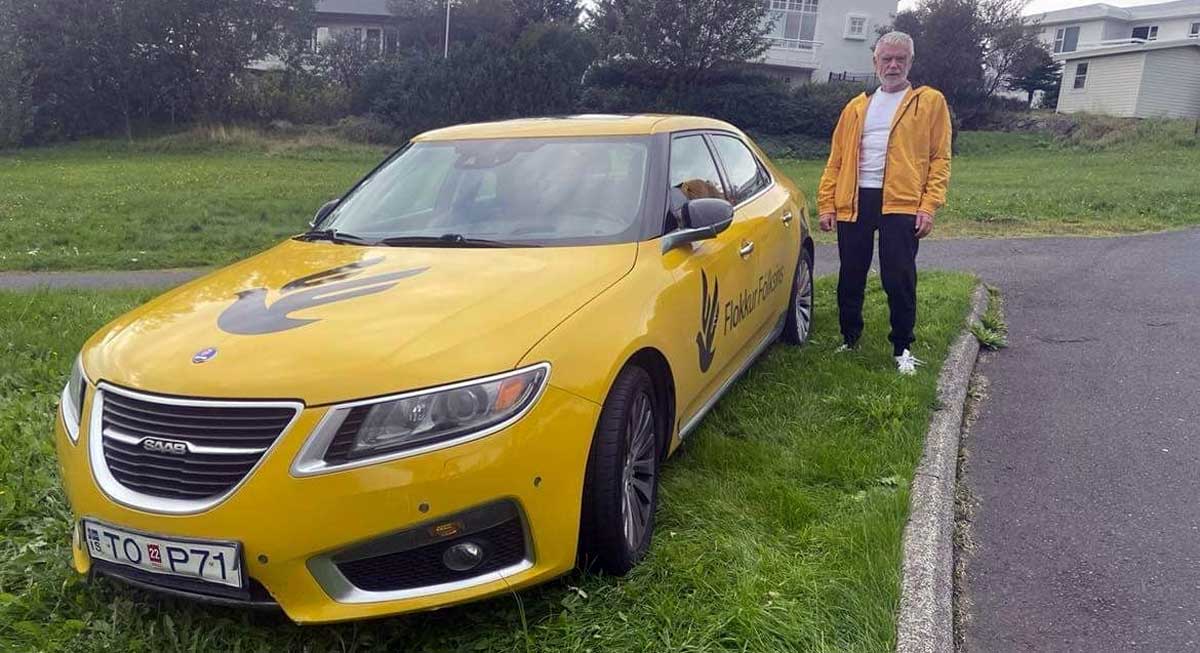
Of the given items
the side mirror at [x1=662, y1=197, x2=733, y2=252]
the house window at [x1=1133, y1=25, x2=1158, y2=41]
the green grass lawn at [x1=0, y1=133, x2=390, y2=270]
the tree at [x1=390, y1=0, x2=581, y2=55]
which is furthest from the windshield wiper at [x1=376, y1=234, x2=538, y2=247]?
the house window at [x1=1133, y1=25, x2=1158, y2=41]

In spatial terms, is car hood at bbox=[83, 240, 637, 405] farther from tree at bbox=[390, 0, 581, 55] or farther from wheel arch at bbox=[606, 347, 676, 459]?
tree at bbox=[390, 0, 581, 55]

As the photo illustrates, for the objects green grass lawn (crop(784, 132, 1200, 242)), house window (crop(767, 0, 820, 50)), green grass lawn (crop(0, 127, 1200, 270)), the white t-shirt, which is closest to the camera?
the white t-shirt

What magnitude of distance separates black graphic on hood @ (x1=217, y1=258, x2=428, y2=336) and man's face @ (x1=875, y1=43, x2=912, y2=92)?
2936 millimetres

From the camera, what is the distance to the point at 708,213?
3.40 metres

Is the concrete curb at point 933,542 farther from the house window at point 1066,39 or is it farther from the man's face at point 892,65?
the house window at point 1066,39

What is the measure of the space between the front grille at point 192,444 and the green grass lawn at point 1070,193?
29.8ft

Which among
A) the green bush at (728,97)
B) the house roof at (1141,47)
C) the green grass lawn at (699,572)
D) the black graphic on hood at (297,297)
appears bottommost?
the green grass lawn at (699,572)

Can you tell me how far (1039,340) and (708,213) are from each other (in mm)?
3495

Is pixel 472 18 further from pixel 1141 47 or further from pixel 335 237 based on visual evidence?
pixel 335 237

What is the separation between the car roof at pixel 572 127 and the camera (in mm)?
3904

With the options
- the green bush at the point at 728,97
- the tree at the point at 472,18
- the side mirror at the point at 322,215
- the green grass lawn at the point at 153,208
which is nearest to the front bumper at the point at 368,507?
the side mirror at the point at 322,215

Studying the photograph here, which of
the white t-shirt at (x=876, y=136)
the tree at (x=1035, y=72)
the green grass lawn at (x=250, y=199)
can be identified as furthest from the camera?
the tree at (x=1035, y=72)

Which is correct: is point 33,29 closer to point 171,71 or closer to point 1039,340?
point 171,71

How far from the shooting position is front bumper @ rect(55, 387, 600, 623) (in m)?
2.18
